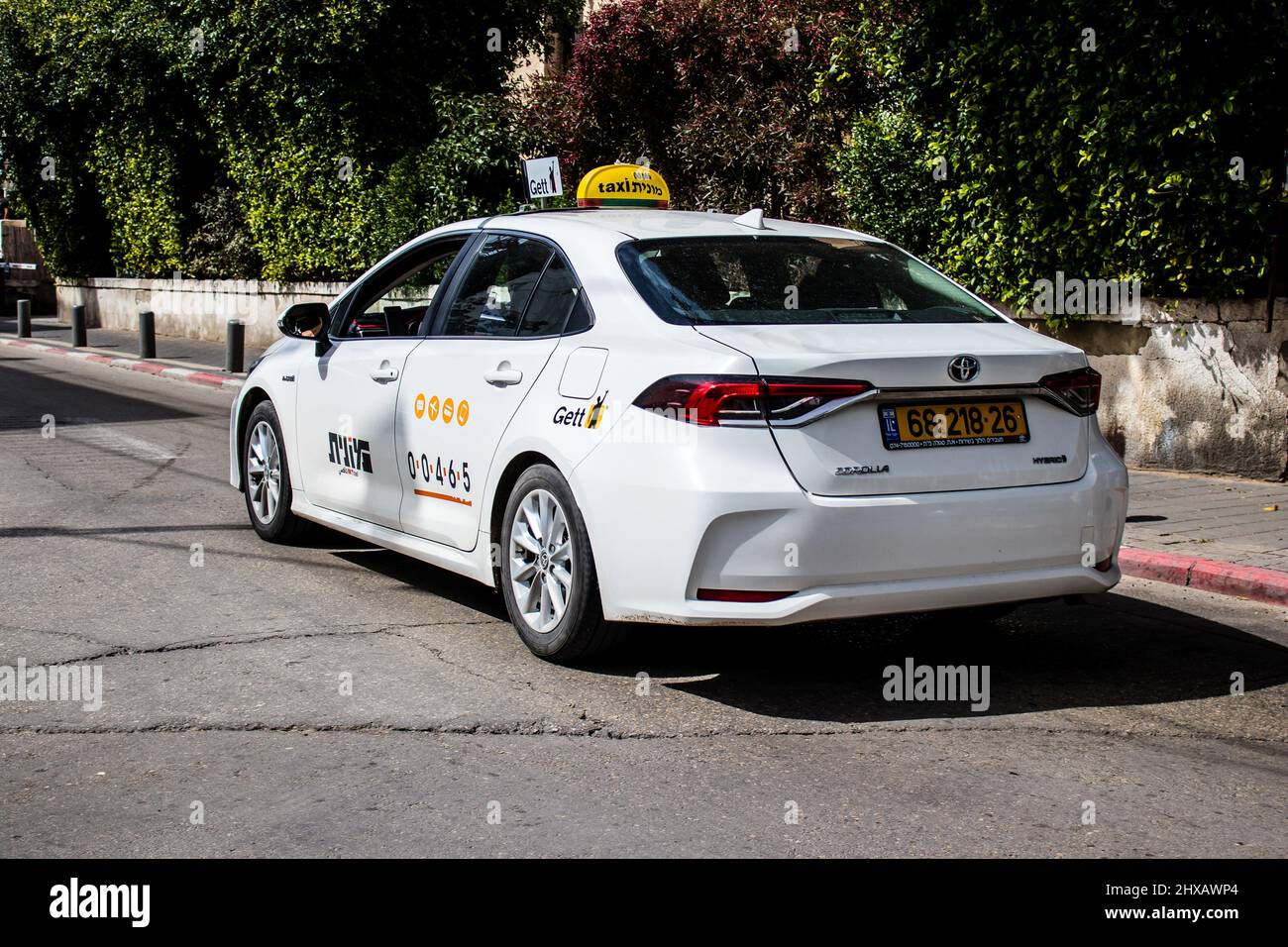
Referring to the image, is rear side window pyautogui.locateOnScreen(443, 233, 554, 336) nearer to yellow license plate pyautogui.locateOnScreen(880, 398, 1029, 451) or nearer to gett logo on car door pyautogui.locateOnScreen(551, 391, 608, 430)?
gett logo on car door pyautogui.locateOnScreen(551, 391, 608, 430)

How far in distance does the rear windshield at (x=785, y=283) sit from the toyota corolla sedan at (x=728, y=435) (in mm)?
12

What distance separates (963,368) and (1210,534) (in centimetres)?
392

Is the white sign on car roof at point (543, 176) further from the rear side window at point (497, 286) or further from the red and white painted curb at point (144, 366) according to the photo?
the rear side window at point (497, 286)

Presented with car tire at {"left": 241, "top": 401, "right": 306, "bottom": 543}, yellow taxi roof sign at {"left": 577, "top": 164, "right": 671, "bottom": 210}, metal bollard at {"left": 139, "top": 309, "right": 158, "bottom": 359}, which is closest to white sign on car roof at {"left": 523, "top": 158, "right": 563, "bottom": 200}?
yellow taxi roof sign at {"left": 577, "top": 164, "right": 671, "bottom": 210}

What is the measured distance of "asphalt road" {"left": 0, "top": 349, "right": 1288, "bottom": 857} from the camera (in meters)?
3.93

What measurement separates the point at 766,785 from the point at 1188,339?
751cm

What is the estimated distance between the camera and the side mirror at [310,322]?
287 inches

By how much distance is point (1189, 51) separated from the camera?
10.1 meters

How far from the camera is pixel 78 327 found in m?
25.7
